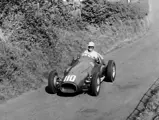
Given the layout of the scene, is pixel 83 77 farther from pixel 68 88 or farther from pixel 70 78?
pixel 68 88

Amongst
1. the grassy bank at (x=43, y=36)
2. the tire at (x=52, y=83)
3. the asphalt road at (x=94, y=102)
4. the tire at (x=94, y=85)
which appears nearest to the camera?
the asphalt road at (x=94, y=102)

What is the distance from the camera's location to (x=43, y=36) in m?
13.8

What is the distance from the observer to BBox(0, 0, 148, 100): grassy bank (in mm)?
11344

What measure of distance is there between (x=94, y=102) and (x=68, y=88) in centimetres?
100

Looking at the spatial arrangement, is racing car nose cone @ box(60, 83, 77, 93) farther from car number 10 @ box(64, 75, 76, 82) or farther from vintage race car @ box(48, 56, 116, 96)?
car number 10 @ box(64, 75, 76, 82)

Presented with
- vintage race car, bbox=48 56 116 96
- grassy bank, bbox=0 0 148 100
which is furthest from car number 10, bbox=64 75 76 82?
grassy bank, bbox=0 0 148 100

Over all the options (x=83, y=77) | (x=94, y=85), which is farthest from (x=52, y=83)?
(x=94, y=85)

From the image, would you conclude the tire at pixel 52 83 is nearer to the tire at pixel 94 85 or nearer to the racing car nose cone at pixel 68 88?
the racing car nose cone at pixel 68 88

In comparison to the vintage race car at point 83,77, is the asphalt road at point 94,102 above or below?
below

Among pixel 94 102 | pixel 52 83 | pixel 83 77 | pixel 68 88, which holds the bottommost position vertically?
pixel 94 102

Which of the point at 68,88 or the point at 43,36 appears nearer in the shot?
the point at 68,88

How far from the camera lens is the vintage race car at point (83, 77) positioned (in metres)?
9.70

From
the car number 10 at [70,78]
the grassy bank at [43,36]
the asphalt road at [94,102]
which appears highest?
the grassy bank at [43,36]

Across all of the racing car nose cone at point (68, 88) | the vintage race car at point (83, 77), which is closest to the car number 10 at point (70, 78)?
the vintage race car at point (83, 77)
